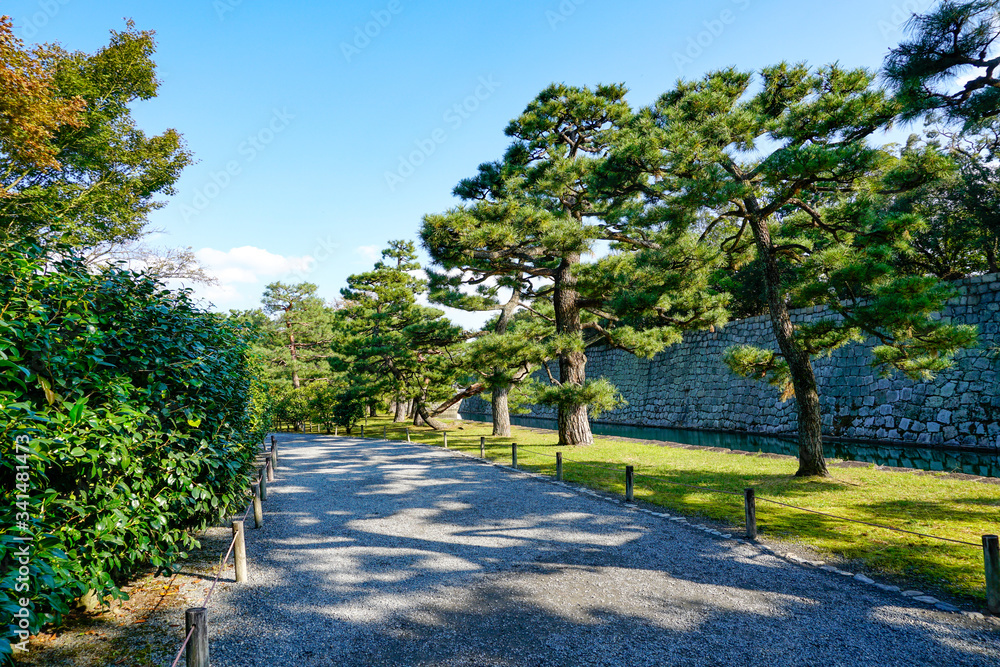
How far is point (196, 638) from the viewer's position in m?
2.88

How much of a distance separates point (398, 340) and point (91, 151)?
488 inches

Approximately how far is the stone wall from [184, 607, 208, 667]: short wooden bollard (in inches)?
560

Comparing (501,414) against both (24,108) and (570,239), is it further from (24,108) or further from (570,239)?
(24,108)

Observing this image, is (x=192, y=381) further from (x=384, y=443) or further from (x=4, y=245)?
(x=384, y=443)

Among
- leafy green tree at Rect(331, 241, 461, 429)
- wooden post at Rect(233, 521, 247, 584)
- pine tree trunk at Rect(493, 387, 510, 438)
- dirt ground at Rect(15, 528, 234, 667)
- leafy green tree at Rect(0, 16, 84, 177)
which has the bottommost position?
dirt ground at Rect(15, 528, 234, 667)

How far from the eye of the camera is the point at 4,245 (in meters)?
3.08

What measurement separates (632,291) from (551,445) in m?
5.63

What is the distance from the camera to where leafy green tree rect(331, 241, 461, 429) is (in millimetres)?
19734

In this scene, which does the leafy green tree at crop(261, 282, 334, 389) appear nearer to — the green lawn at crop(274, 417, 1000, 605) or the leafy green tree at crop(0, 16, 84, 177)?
the leafy green tree at crop(0, 16, 84, 177)

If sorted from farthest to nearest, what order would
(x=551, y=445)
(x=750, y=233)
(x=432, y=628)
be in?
(x=551, y=445) < (x=750, y=233) < (x=432, y=628)

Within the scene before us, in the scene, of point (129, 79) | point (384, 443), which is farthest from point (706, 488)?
point (129, 79)

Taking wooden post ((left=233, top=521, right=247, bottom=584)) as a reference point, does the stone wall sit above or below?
above

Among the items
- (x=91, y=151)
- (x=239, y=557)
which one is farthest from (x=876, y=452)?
(x=91, y=151)

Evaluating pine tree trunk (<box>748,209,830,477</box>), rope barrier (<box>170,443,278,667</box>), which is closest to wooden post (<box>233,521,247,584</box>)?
rope barrier (<box>170,443,278,667</box>)
